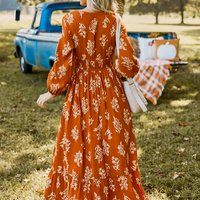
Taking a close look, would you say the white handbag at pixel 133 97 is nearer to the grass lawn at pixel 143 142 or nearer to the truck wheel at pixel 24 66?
the grass lawn at pixel 143 142

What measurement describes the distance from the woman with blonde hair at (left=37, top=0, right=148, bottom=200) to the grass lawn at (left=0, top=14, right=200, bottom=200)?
0.84 meters

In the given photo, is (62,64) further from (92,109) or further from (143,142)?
(143,142)

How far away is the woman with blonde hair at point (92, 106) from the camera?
82.0 inches

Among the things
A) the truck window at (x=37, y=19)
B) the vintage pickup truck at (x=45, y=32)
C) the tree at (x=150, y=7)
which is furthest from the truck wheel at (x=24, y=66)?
the tree at (x=150, y=7)

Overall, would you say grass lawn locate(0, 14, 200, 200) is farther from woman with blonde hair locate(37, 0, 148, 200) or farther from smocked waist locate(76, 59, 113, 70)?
smocked waist locate(76, 59, 113, 70)

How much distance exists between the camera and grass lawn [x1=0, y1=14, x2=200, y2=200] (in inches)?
119

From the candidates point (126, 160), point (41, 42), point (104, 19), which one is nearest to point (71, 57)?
point (104, 19)

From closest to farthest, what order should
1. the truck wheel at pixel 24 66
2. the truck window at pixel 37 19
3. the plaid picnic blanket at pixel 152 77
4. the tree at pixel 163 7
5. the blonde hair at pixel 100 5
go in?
the blonde hair at pixel 100 5, the plaid picnic blanket at pixel 152 77, the truck window at pixel 37 19, the truck wheel at pixel 24 66, the tree at pixel 163 7

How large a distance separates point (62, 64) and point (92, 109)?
40 cm

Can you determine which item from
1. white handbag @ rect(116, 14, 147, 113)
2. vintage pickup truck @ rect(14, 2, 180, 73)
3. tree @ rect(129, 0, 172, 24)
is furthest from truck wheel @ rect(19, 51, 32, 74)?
tree @ rect(129, 0, 172, 24)

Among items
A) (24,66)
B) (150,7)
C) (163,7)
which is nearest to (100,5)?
(24,66)

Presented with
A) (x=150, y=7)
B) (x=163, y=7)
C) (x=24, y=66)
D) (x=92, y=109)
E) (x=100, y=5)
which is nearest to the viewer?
(x=100, y=5)

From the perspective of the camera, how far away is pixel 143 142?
4074 millimetres

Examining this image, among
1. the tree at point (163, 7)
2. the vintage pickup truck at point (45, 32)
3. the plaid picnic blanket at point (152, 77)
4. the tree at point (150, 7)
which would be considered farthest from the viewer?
the tree at point (150, 7)
